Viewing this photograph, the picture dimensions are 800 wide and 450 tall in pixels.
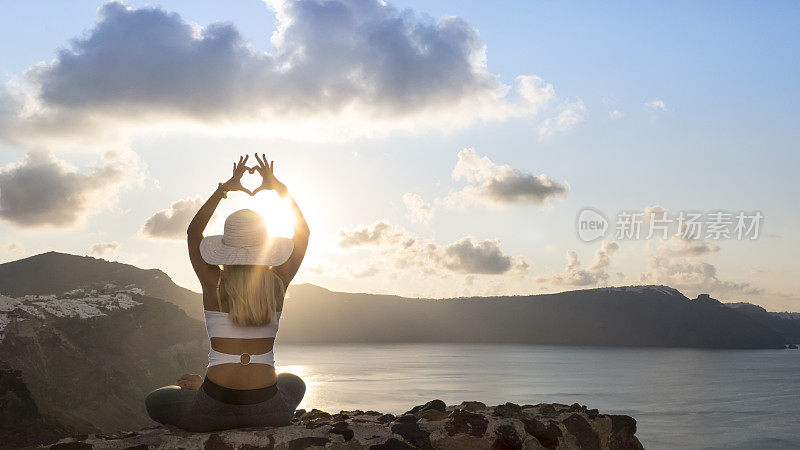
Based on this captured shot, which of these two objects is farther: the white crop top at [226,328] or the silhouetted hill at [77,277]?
the silhouetted hill at [77,277]

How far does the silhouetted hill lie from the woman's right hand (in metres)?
108

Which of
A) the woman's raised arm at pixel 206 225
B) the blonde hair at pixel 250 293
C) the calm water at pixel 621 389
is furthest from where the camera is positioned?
the calm water at pixel 621 389

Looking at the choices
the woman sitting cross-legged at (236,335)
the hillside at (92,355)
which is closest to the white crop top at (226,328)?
the woman sitting cross-legged at (236,335)

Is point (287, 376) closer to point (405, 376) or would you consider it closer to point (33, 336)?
point (33, 336)

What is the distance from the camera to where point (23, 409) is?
28891 millimetres

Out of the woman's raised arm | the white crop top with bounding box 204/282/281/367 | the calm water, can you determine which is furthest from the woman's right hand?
the calm water

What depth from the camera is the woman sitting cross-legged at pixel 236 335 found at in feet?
16.1

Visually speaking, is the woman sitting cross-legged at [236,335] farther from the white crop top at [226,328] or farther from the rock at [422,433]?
the rock at [422,433]

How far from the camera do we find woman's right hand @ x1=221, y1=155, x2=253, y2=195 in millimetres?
5449

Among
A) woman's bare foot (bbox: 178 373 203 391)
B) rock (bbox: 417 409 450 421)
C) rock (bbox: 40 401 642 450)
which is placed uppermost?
woman's bare foot (bbox: 178 373 203 391)

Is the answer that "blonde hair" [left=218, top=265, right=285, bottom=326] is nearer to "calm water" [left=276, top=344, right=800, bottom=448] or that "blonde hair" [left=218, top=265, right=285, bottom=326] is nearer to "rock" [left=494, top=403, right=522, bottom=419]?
"rock" [left=494, top=403, right=522, bottom=419]

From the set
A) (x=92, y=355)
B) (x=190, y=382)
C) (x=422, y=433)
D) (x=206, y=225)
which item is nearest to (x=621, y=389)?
(x=92, y=355)

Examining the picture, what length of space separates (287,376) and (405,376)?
13291 cm

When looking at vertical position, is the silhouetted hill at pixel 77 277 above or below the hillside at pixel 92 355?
above
